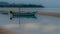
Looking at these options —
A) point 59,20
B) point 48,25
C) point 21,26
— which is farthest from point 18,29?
point 59,20

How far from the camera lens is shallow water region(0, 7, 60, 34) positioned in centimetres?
110

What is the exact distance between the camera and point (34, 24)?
1.12 meters

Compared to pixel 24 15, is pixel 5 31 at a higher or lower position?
lower

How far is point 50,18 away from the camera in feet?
3.66

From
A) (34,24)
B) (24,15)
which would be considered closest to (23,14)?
(24,15)

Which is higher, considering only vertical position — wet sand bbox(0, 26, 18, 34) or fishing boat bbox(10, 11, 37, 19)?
fishing boat bbox(10, 11, 37, 19)

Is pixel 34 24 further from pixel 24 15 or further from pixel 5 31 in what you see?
pixel 5 31

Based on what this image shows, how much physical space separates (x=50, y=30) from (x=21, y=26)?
26 centimetres

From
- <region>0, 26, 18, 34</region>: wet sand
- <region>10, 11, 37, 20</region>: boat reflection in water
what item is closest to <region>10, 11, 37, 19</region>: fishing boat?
<region>10, 11, 37, 20</region>: boat reflection in water

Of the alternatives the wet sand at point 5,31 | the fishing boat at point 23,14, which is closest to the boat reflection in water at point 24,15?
the fishing boat at point 23,14

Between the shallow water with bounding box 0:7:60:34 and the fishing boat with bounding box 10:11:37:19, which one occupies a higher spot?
the fishing boat with bounding box 10:11:37:19

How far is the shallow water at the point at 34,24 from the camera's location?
1103 mm

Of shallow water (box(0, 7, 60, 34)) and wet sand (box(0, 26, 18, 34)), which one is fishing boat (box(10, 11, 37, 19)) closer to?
shallow water (box(0, 7, 60, 34))

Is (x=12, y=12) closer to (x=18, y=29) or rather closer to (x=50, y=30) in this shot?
(x=18, y=29)
